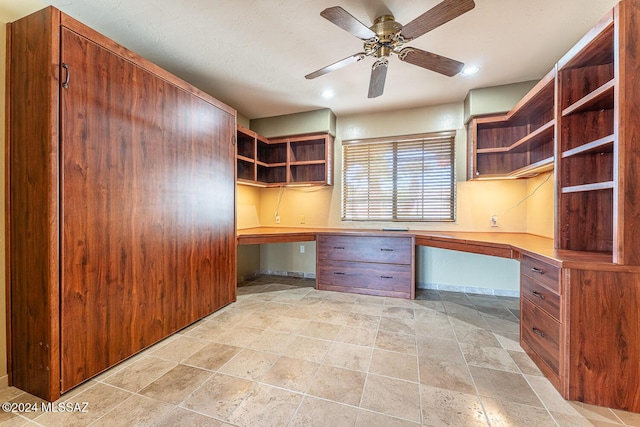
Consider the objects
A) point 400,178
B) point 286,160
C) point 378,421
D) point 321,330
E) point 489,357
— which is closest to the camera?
point 378,421

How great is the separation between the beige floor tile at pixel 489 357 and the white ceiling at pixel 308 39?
2474mm

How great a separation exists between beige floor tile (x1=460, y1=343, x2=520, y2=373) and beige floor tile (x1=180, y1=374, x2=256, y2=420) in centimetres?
155

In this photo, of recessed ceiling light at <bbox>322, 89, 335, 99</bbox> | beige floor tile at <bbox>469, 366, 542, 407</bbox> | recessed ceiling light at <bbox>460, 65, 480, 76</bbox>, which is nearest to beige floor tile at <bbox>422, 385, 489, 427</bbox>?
beige floor tile at <bbox>469, 366, 542, 407</bbox>

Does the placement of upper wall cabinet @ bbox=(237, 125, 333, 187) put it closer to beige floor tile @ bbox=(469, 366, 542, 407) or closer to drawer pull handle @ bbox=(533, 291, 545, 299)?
drawer pull handle @ bbox=(533, 291, 545, 299)

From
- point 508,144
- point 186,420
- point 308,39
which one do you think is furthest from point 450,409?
point 508,144

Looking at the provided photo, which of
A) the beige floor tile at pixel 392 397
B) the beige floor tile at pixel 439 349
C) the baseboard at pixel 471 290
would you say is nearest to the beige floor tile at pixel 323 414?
the beige floor tile at pixel 392 397

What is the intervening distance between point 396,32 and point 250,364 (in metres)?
2.55

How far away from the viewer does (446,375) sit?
1.67m

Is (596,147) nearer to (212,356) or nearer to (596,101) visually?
(596,101)

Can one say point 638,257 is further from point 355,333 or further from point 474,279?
point 474,279

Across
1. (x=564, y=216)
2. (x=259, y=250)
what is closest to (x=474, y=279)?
(x=564, y=216)

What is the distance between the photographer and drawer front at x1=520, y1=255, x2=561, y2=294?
59.4 inches

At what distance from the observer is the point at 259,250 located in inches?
171

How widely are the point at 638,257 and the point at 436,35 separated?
6.41ft
